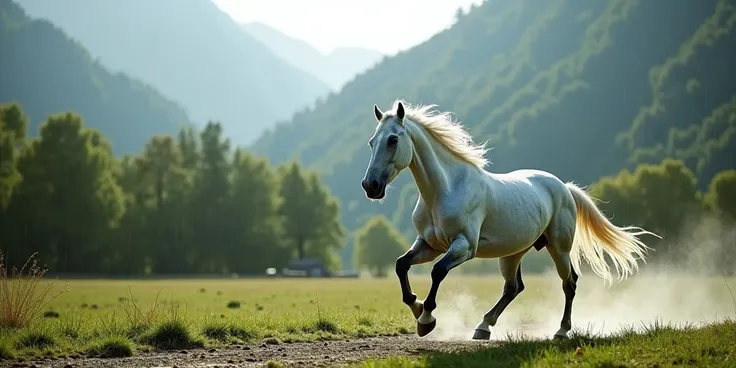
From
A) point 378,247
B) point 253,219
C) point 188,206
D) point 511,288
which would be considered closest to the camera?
point 511,288

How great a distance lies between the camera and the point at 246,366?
9641mm

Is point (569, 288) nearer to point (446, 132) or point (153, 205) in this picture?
point (446, 132)

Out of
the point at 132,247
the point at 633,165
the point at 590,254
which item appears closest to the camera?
the point at 590,254

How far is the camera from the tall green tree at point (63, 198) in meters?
69.5

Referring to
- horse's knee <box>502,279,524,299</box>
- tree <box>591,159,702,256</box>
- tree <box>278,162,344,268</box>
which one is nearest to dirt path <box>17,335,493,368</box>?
horse's knee <box>502,279,524,299</box>

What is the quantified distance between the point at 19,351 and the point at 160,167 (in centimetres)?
8158

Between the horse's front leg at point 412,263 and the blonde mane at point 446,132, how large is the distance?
1595 millimetres

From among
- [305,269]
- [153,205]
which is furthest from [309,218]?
[153,205]

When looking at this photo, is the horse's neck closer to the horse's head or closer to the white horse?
the white horse

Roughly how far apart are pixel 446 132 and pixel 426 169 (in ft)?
3.18

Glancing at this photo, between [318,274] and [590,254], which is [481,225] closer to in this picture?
[590,254]

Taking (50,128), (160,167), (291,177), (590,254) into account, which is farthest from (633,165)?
(590,254)

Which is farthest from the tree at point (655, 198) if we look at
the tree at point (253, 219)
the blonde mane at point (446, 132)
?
the blonde mane at point (446, 132)

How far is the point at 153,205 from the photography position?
88625 mm
